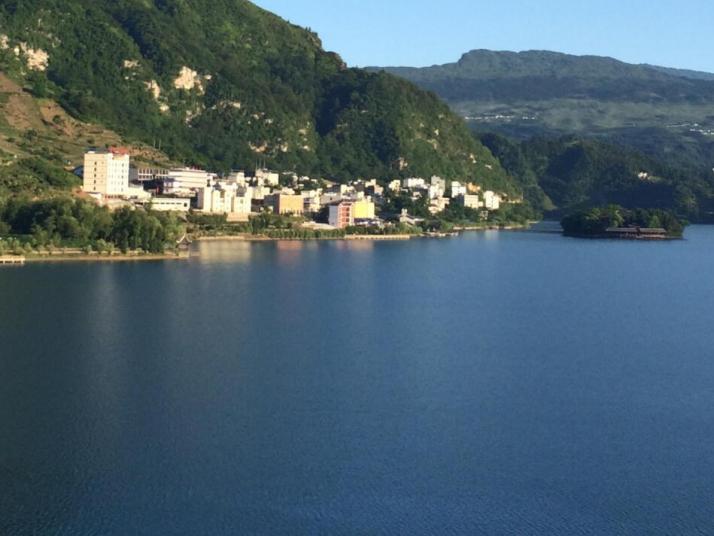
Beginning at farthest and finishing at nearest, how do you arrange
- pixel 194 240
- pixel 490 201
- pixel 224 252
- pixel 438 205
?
pixel 490 201 → pixel 438 205 → pixel 194 240 → pixel 224 252

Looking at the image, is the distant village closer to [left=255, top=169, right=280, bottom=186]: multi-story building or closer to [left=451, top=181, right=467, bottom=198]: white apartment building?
[left=255, top=169, right=280, bottom=186]: multi-story building

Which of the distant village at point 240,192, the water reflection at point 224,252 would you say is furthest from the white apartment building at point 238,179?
the water reflection at point 224,252

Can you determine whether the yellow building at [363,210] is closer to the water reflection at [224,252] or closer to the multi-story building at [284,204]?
the multi-story building at [284,204]

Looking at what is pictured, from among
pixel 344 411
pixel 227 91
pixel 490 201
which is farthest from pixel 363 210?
pixel 344 411

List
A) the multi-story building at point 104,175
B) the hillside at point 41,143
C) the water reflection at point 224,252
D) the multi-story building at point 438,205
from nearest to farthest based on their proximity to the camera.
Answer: the water reflection at point 224,252
the hillside at point 41,143
the multi-story building at point 104,175
the multi-story building at point 438,205

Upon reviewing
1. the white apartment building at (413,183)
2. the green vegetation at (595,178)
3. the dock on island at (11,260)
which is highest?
the green vegetation at (595,178)

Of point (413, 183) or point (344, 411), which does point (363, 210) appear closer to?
point (413, 183)

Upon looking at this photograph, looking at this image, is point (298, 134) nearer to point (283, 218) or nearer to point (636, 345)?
point (283, 218)
